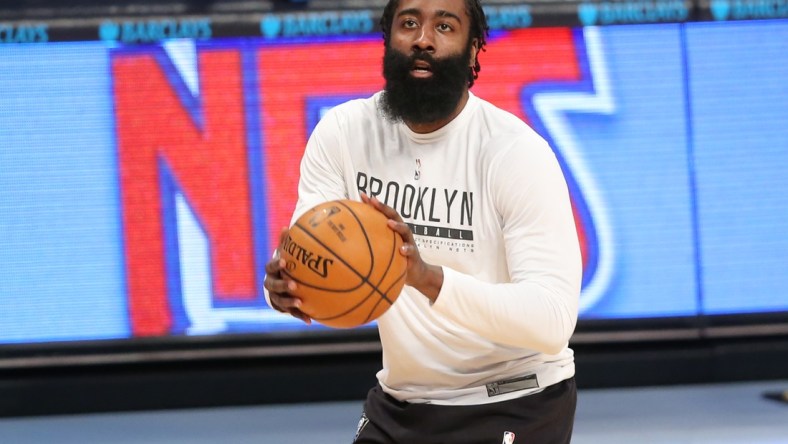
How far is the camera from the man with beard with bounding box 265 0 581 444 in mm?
2570

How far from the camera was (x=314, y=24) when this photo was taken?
5.09 meters

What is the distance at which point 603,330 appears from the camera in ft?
17.0

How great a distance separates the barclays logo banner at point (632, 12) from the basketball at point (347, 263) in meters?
3.08

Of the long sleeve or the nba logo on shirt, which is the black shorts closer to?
the nba logo on shirt

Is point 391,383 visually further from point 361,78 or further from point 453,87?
point 361,78

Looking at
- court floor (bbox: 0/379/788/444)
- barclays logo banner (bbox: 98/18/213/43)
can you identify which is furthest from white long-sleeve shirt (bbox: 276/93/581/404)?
barclays logo banner (bbox: 98/18/213/43)

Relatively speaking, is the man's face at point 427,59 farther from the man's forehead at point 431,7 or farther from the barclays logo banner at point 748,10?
the barclays logo banner at point 748,10

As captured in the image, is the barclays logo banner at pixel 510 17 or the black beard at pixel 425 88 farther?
the barclays logo banner at pixel 510 17

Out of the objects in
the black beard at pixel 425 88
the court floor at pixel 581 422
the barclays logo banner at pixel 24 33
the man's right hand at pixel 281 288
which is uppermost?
the barclays logo banner at pixel 24 33

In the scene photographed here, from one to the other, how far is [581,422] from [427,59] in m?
2.77

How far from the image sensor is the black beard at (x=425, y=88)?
2748 mm

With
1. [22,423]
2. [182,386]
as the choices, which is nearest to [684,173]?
[182,386]

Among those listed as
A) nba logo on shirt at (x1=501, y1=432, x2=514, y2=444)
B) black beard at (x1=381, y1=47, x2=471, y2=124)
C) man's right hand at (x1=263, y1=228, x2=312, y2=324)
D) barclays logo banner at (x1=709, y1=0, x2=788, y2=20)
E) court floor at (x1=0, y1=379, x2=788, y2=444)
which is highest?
barclays logo banner at (x1=709, y1=0, x2=788, y2=20)

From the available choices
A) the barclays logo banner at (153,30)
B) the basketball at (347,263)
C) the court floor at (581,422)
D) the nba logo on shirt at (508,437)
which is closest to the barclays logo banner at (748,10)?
the court floor at (581,422)
